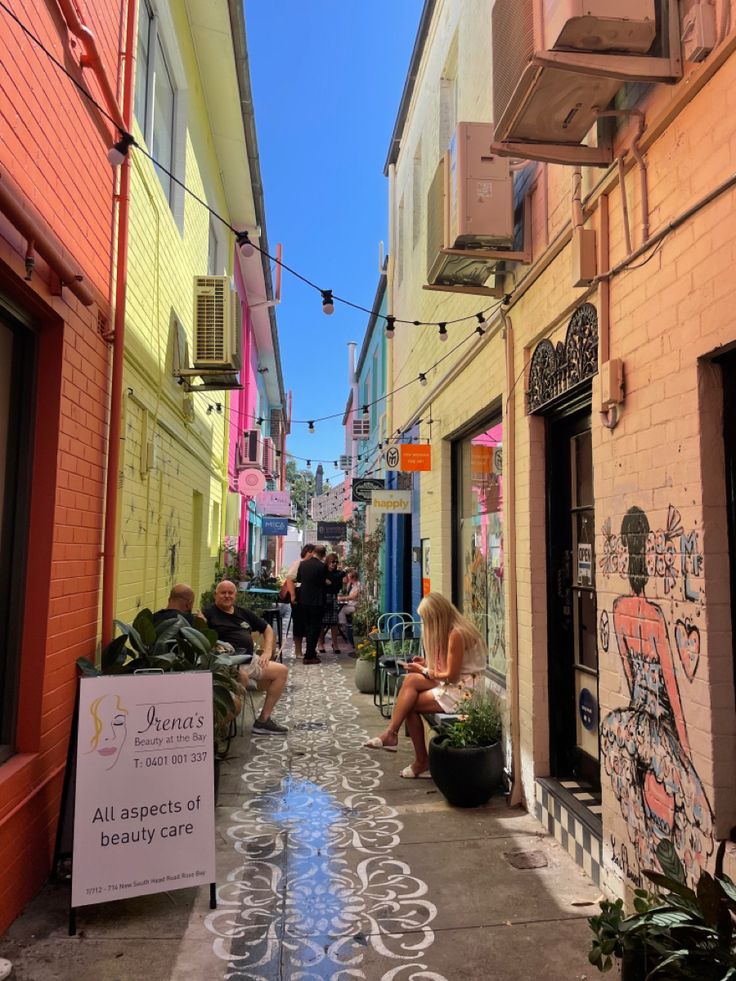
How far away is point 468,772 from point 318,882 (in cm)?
125

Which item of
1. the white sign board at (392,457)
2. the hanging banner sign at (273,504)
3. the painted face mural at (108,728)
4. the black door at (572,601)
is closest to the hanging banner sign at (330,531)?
the hanging banner sign at (273,504)

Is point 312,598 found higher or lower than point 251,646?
higher

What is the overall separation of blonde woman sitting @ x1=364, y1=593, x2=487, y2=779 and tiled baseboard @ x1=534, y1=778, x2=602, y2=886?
991mm

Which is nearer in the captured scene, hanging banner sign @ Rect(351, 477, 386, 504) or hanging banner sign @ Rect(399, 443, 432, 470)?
hanging banner sign @ Rect(399, 443, 432, 470)

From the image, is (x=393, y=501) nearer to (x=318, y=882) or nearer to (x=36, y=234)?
(x=318, y=882)

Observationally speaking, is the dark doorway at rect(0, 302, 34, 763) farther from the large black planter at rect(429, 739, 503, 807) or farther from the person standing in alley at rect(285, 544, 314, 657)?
the person standing in alley at rect(285, 544, 314, 657)

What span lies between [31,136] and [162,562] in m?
4.13

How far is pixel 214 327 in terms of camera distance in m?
6.71

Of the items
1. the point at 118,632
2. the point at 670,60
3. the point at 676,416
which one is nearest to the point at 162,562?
the point at 118,632

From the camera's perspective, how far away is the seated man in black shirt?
5.89m

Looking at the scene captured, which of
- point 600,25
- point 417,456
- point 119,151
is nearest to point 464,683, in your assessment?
point 417,456

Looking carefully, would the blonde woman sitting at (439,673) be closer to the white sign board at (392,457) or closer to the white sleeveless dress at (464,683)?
the white sleeveless dress at (464,683)

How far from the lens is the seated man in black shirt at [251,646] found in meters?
5.89

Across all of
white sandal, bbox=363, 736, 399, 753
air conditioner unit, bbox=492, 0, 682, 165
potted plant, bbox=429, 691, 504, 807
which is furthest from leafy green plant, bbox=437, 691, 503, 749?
air conditioner unit, bbox=492, 0, 682, 165
